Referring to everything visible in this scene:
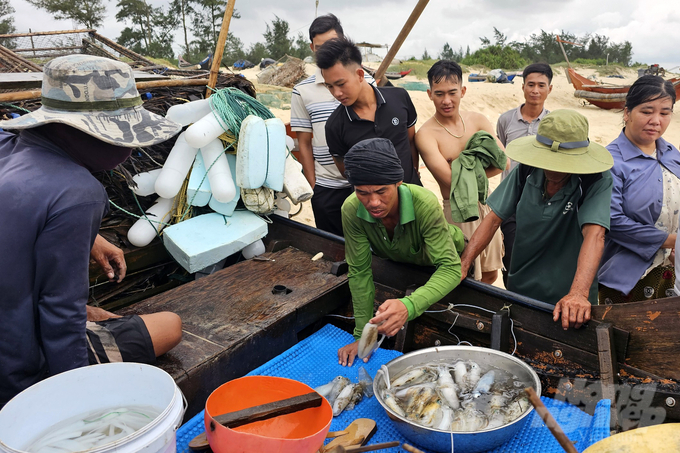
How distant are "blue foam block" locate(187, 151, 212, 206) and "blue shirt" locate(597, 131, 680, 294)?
2873mm

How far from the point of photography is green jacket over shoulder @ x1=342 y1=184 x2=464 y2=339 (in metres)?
2.47

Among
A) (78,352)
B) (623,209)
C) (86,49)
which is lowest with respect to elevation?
(78,352)

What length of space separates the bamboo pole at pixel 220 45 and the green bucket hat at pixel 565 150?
105 inches

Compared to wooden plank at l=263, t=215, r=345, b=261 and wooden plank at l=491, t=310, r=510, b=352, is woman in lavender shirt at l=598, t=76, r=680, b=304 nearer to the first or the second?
wooden plank at l=491, t=310, r=510, b=352

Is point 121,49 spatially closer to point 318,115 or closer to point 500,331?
point 318,115

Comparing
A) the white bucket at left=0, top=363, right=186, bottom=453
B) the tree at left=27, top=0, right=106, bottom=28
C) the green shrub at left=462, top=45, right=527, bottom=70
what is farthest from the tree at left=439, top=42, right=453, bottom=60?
the white bucket at left=0, top=363, right=186, bottom=453

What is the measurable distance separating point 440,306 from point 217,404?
149 centimetres

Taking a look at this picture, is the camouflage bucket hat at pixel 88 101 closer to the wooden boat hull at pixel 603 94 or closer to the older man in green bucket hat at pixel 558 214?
the older man in green bucket hat at pixel 558 214

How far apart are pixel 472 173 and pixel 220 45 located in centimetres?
247

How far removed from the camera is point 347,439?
2115mm

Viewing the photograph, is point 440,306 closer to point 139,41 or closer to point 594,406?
point 594,406

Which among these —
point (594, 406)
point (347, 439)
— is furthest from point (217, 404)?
point (594, 406)

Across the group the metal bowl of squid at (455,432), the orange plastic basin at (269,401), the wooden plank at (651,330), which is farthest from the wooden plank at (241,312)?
the wooden plank at (651,330)

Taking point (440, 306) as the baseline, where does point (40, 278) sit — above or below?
above
